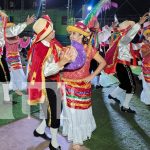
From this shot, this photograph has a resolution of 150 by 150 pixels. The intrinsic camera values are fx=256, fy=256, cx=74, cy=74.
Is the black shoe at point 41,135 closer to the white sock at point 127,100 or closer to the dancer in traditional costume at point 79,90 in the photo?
the dancer in traditional costume at point 79,90

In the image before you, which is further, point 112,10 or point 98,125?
point 112,10

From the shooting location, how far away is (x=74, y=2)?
707 inches

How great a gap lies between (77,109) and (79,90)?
25cm

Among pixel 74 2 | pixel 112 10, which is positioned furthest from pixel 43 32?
pixel 74 2

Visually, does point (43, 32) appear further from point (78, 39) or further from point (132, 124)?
point (132, 124)

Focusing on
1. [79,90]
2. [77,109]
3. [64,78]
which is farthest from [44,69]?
[77,109]

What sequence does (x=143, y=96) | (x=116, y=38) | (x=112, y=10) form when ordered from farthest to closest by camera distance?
(x=112, y=10), (x=143, y=96), (x=116, y=38)

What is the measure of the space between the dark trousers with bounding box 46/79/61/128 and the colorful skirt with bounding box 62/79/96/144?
0.14 m

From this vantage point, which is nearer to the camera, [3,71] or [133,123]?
[133,123]

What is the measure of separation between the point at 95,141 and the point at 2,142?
133cm

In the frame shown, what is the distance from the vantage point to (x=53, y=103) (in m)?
3.20

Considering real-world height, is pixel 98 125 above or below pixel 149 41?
below

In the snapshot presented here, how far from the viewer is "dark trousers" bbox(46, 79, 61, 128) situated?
3.17 m

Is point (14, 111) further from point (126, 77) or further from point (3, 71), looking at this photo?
point (126, 77)
